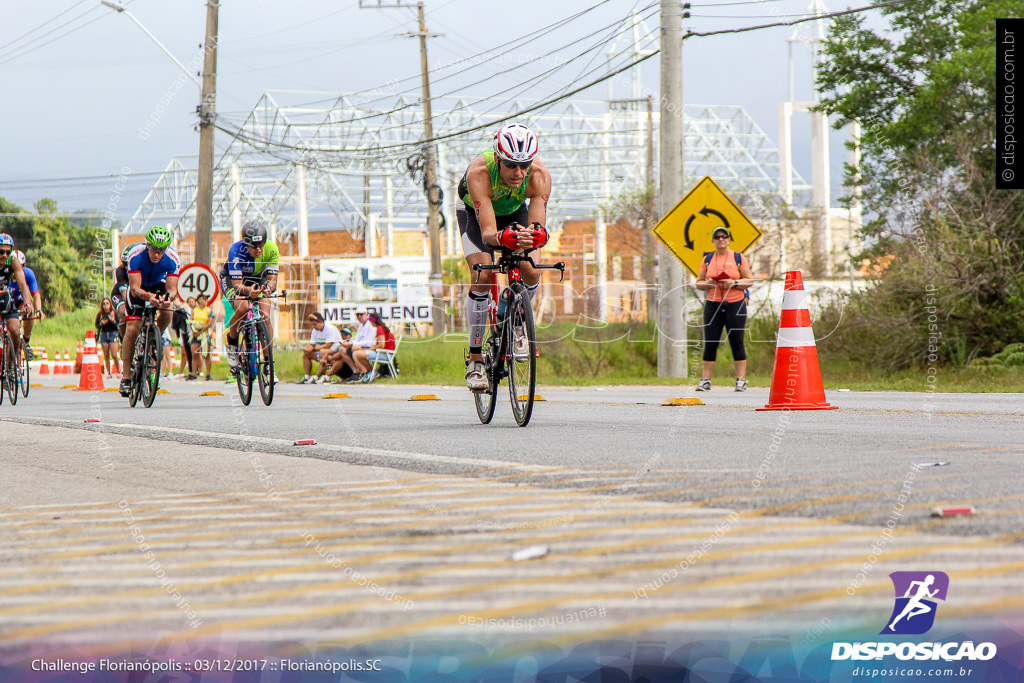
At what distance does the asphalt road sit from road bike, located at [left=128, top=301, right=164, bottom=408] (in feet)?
18.3

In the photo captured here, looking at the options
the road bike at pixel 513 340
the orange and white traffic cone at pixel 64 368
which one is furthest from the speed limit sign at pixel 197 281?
the orange and white traffic cone at pixel 64 368

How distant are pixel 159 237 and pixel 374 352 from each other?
912 centimetres

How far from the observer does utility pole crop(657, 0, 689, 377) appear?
62.6ft

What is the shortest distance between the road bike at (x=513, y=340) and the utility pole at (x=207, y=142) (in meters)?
23.0

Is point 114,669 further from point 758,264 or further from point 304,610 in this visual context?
point 758,264

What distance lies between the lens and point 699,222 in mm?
17812

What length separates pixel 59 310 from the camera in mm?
73500

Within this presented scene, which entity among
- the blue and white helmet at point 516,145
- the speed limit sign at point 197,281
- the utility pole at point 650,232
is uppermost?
the utility pole at point 650,232

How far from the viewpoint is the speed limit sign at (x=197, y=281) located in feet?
68.7

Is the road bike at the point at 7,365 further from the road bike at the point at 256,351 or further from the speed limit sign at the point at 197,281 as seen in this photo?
the speed limit sign at the point at 197,281

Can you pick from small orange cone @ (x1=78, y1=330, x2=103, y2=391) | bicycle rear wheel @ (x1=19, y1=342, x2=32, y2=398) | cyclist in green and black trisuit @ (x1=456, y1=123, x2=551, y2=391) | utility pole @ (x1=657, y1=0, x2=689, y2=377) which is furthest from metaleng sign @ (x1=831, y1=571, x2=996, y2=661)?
small orange cone @ (x1=78, y1=330, x2=103, y2=391)

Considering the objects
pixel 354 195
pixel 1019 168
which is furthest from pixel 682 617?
pixel 354 195

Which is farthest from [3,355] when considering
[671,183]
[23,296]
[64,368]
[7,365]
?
[64,368]

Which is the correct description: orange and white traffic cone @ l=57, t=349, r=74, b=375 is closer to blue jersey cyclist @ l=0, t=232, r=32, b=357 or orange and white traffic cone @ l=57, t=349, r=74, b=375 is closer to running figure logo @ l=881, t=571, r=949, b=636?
blue jersey cyclist @ l=0, t=232, r=32, b=357
